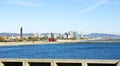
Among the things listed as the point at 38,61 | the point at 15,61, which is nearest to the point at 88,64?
the point at 38,61

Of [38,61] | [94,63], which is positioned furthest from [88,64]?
[38,61]

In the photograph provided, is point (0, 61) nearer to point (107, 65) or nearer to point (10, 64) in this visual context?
point (10, 64)

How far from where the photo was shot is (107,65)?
2297 cm

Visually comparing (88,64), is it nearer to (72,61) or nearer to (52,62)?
(72,61)

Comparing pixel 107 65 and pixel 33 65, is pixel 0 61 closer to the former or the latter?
pixel 33 65

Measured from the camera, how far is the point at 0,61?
25.5m

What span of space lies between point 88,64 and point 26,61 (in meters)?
4.72

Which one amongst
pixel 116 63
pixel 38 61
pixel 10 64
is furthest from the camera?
pixel 10 64

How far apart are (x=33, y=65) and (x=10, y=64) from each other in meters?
2.07

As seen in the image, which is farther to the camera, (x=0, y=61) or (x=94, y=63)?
A: (x=0, y=61)

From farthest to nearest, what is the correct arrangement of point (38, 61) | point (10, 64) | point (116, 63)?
point (10, 64)
point (38, 61)
point (116, 63)

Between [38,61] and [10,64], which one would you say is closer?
[38,61]

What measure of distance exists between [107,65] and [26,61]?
608 cm

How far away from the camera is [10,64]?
25.7 metres
